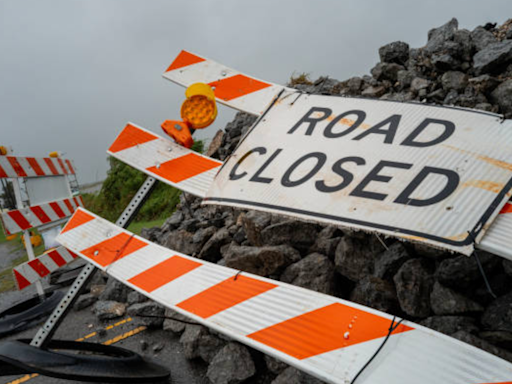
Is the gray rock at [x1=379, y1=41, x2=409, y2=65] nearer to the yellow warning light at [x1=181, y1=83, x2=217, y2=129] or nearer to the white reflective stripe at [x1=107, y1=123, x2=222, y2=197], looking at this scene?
the yellow warning light at [x1=181, y1=83, x2=217, y2=129]

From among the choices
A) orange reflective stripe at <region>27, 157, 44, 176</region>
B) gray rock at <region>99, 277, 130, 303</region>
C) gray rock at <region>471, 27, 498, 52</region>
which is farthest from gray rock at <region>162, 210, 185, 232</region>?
gray rock at <region>471, 27, 498, 52</region>

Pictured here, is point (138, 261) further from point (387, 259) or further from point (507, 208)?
point (507, 208)

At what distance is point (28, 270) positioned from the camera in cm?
377

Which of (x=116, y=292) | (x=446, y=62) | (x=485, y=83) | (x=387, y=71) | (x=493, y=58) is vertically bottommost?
(x=116, y=292)

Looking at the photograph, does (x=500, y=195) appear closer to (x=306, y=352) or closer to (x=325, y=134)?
(x=325, y=134)

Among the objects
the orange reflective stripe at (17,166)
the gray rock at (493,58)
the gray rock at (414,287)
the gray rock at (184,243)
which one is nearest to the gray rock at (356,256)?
the gray rock at (414,287)

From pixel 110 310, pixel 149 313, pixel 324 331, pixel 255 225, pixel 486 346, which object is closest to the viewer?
pixel 324 331

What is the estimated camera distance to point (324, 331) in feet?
4.35

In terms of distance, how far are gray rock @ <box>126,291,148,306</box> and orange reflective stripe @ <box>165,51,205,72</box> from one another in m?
2.69

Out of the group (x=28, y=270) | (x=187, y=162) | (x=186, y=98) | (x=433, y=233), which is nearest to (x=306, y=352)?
(x=433, y=233)

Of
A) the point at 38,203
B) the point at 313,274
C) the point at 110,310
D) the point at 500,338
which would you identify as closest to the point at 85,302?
the point at 110,310

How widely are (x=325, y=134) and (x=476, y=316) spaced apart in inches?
58.6

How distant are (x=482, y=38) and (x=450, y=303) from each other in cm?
327

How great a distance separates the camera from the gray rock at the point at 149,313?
133 inches
